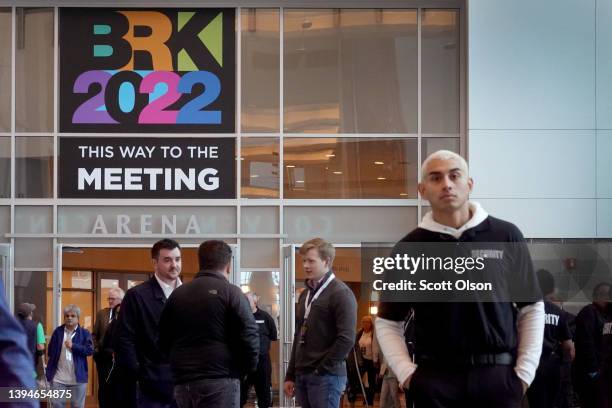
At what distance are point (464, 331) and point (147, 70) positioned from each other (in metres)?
13.9

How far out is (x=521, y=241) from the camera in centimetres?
511

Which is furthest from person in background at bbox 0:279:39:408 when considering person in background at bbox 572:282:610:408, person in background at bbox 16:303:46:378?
person in background at bbox 16:303:46:378

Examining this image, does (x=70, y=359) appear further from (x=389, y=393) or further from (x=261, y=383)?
(x=389, y=393)

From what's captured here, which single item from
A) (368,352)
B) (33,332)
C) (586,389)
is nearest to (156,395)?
(586,389)

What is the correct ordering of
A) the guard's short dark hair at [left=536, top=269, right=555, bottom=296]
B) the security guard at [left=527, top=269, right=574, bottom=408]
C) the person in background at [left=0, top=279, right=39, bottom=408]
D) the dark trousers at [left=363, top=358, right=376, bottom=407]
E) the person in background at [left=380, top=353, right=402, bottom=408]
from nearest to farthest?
the person in background at [left=0, top=279, right=39, bottom=408] < the security guard at [left=527, top=269, right=574, bottom=408] < the guard's short dark hair at [left=536, top=269, right=555, bottom=296] < the person in background at [left=380, top=353, right=402, bottom=408] < the dark trousers at [left=363, top=358, right=376, bottom=407]

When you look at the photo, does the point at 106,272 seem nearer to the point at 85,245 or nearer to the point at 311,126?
the point at 85,245

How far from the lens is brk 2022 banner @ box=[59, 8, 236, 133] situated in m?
18.2

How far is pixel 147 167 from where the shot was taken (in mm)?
18172

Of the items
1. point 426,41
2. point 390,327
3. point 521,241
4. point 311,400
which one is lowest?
point 311,400

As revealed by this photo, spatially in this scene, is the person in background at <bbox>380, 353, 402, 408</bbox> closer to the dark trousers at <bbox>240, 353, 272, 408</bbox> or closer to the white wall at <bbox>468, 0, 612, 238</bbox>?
the dark trousers at <bbox>240, 353, 272, 408</bbox>

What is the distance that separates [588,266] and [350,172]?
12.6 feet

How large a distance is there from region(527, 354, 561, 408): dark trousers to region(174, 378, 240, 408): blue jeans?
14.2ft

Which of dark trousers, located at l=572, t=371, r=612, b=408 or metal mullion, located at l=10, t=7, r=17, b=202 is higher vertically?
metal mullion, located at l=10, t=7, r=17, b=202

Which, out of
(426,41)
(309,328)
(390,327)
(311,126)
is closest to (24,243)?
(311,126)
